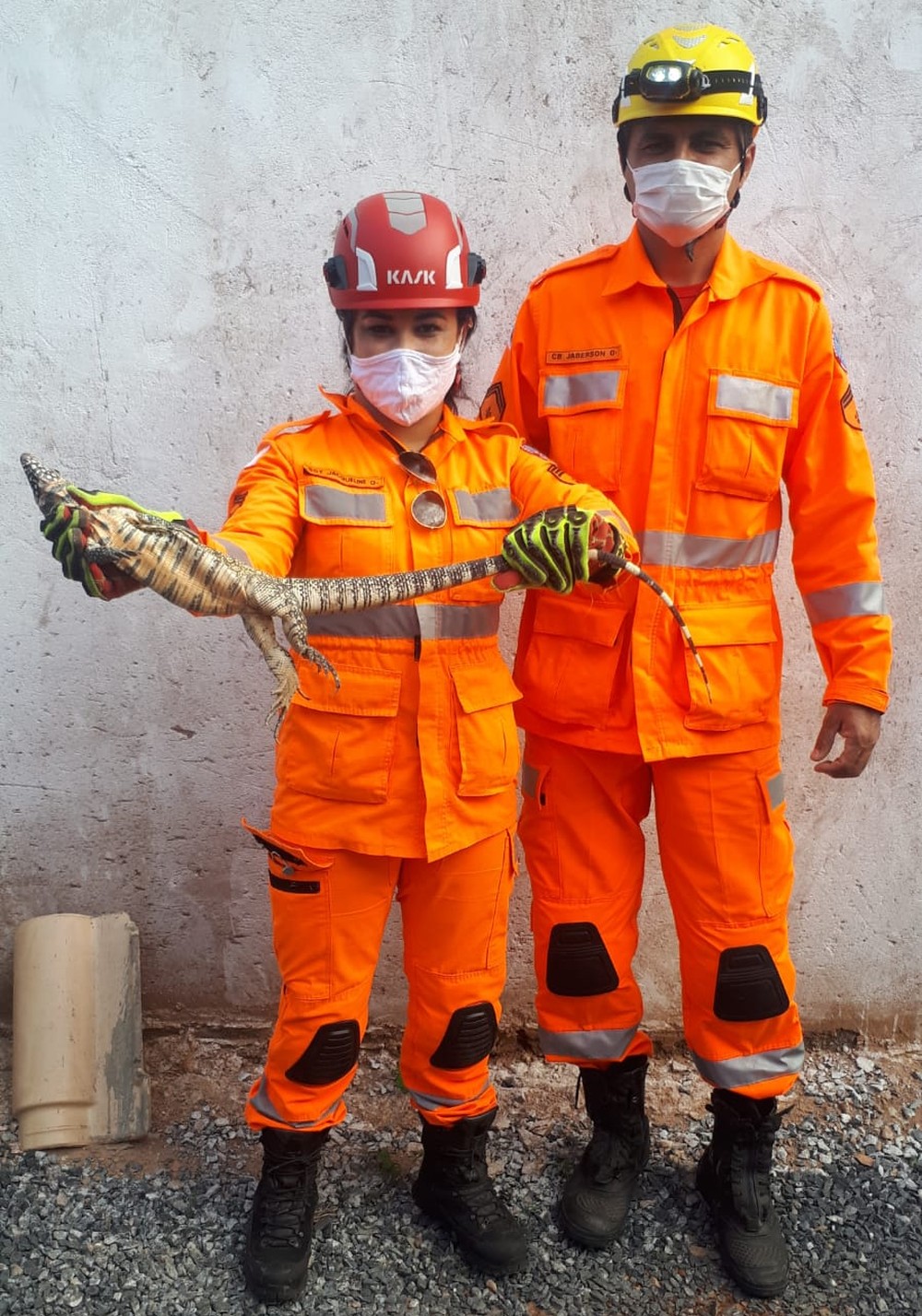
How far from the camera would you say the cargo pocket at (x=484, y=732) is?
101 inches

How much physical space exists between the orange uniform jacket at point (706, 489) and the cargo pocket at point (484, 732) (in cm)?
19

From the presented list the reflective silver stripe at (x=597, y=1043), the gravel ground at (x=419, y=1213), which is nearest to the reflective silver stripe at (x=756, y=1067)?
the reflective silver stripe at (x=597, y=1043)

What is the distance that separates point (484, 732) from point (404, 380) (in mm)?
849

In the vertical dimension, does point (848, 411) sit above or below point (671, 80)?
below

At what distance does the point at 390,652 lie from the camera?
2.54 m

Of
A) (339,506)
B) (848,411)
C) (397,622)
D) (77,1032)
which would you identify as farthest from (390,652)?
(77,1032)

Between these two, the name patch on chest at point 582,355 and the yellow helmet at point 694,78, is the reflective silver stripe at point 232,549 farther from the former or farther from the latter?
the yellow helmet at point 694,78

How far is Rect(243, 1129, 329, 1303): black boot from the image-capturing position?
2709mm

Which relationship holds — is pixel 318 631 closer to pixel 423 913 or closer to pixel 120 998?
pixel 423 913

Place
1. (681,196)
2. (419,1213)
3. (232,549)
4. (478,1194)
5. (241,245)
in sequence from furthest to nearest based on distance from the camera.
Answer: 1. (241,245)
2. (419,1213)
3. (478,1194)
4. (681,196)
5. (232,549)

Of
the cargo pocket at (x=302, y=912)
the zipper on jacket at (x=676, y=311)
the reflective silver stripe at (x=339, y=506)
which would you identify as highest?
the zipper on jacket at (x=676, y=311)

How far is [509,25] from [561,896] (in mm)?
2542

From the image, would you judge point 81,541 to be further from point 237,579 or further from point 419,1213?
point 419,1213

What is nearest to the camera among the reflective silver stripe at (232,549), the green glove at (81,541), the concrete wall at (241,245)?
the green glove at (81,541)
